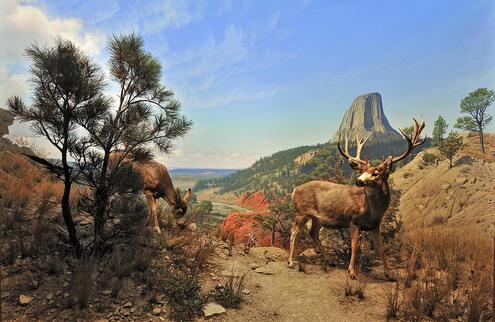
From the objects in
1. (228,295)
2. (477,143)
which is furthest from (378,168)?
(477,143)

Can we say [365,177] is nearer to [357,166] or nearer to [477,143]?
[357,166]

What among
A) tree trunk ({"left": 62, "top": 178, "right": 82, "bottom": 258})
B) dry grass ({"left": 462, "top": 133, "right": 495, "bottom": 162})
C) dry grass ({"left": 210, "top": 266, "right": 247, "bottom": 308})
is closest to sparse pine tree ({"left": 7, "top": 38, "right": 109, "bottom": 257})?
tree trunk ({"left": 62, "top": 178, "right": 82, "bottom": 258})

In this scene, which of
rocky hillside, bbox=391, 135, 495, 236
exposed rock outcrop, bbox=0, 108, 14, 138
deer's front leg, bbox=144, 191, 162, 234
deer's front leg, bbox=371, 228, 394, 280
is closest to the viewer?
deer's front leg, bbox=371, 228, 394, 280

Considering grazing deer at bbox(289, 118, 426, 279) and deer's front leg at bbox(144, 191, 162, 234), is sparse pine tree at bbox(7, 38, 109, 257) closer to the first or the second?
deer's front leg at bbox(144, 191, 162, 234)

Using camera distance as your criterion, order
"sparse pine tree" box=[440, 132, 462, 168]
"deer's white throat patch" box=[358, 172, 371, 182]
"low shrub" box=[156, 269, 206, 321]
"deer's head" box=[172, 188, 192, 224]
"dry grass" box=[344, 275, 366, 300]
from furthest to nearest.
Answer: "sparse pine tree" box=[440, 132, 462, 168] < "deer's head" box=[172, 188, 192, 224] < "deer's white throat patch" box=[358, 172, 371, 182] < "dry grass" box=[344, 275, 366, 300] < "low shrub" box=[156, 269, 206, 321]

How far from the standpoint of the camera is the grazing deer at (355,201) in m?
7.75

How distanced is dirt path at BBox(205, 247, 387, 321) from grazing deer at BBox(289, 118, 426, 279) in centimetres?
62

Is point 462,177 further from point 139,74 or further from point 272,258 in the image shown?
point 139,74

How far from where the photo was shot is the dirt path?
6008mm

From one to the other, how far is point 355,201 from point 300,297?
285 centimetres

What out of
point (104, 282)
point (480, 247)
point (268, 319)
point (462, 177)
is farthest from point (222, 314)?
point (462, 177)

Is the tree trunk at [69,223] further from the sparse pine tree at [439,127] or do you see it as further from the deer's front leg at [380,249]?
the sparse pine tree at [439,127]

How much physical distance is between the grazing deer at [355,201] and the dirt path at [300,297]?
616 mm

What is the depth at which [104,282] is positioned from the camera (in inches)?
241
